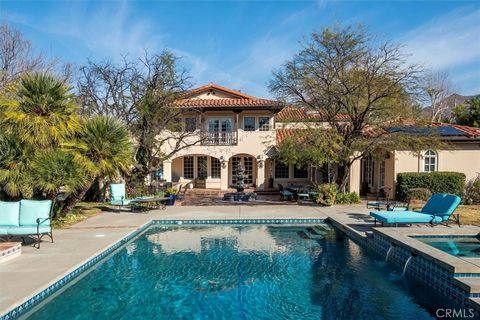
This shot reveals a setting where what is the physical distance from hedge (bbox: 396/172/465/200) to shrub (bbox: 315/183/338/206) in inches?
156

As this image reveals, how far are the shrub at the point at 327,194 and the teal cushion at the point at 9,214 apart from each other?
13.4 metres

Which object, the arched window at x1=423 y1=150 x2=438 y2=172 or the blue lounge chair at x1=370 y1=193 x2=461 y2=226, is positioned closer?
the blue lounge chair at x1=370 y1=193 x2=461 y2=226

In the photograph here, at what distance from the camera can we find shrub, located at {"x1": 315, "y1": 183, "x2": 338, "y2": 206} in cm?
1794

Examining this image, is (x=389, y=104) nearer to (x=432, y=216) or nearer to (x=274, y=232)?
A: (x=432, y=216)

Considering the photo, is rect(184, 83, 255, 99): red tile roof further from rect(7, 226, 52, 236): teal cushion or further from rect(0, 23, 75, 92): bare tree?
rect(7, 226, 52, 236): teal cushion

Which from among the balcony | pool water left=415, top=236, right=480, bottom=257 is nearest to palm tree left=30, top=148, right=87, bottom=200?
pool water left=415, top=236, right=480, bottom=257

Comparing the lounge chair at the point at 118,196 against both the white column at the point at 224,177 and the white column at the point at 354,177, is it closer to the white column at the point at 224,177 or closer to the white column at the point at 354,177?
the white column at the point at 224,177

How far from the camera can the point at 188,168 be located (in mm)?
27703

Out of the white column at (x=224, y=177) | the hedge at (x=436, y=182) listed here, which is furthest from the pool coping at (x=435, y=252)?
the white column at (x=224, y=177)

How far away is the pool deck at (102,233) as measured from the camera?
6.54 metres

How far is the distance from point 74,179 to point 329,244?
8.54m

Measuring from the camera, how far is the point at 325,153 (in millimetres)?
17266

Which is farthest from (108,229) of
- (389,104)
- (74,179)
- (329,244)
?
(389,104)

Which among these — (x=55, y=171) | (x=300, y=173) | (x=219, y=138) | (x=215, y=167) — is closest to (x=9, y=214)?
(x=55, y=171)
